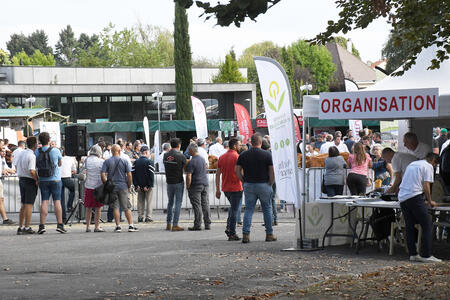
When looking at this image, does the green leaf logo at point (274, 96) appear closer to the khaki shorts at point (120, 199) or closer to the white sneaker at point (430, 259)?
the white sneaker at point (430, 259)

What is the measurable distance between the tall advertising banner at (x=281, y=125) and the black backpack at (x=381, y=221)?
1223 mm

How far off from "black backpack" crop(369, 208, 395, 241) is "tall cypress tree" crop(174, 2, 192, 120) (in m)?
A: 52.5

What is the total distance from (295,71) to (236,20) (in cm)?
10111

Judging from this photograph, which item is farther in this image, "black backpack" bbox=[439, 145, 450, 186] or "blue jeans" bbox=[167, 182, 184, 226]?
"blue jeans" bbox=[167, 182, 184, 226]

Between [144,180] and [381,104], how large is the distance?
872 cm

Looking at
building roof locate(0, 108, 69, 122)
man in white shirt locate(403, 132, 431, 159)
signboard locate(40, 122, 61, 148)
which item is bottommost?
man in white shirt locate(403, 132, 431, 159)

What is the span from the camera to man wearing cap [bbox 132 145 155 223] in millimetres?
19469

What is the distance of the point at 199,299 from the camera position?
8484 mm

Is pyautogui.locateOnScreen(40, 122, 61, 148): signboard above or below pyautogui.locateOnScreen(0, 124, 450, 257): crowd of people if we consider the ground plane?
above

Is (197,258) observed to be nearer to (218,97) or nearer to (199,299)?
(199,299)

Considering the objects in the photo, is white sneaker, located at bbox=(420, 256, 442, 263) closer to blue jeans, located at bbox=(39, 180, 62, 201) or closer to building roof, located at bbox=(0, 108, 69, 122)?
blue jeans, located at bbox=(39, 180, 62, 201)

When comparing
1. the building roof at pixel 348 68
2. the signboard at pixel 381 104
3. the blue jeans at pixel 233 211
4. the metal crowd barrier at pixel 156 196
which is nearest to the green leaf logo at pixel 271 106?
the signboard at pixel 381 104

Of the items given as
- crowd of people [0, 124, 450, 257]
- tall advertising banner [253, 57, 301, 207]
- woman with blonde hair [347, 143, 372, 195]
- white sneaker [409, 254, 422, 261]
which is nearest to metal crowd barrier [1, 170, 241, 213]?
crowd of people [0, 124, 450, 257]

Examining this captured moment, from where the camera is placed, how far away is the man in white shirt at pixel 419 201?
11.3 metres
